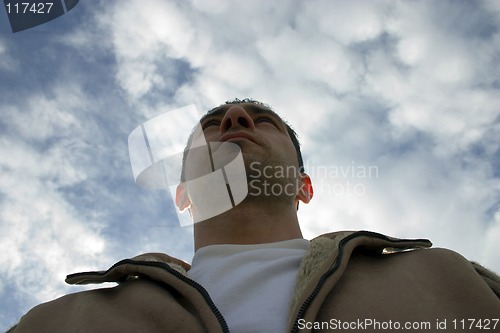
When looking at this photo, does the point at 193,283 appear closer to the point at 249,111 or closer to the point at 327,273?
the point at 327,273

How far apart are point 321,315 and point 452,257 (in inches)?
27.3

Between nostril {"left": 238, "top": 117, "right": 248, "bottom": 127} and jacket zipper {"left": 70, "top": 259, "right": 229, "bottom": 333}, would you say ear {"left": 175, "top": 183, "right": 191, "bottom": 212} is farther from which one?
jacket zipper {"left": 70, "top": 259, "right": 229, "bottom": 333}

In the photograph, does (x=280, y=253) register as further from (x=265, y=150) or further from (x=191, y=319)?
(x=265, y=150)

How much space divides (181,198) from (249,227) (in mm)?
1259

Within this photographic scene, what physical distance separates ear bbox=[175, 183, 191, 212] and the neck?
0.77 m

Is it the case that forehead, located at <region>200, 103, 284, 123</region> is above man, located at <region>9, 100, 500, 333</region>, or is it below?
above

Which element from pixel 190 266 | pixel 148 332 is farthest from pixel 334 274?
pixel 190 266

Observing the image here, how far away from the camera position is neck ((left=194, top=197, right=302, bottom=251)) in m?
3.34

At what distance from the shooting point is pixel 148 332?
179 cm

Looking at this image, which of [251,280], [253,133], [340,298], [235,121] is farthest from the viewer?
[235,121]

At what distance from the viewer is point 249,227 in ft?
11.1

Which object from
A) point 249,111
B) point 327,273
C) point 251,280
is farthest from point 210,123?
point 327,273

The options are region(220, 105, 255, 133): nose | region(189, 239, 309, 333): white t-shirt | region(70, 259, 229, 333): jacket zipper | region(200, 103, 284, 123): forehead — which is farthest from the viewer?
region(200, 103, 284, 123): forehead

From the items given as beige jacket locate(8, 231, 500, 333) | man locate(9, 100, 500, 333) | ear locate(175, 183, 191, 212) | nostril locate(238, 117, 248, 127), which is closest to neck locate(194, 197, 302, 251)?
man locate(9, 100, 500, 333)
